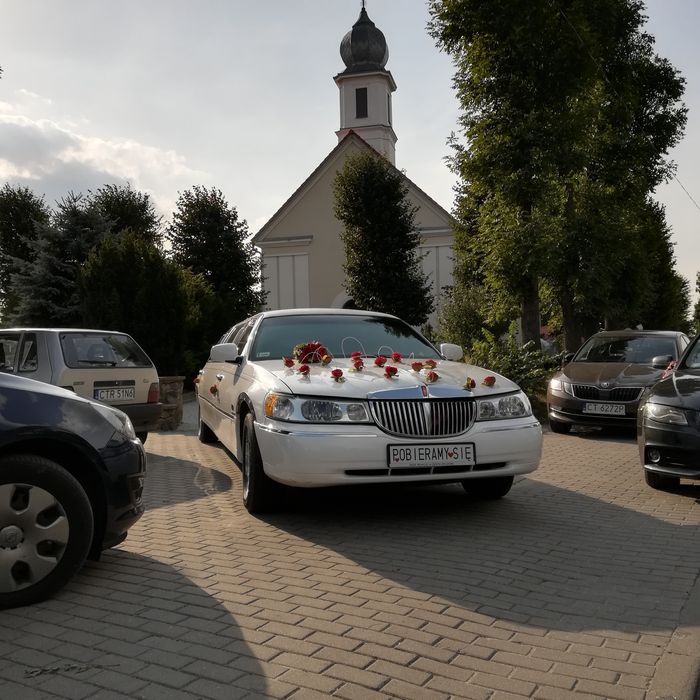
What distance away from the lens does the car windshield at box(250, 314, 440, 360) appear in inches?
273

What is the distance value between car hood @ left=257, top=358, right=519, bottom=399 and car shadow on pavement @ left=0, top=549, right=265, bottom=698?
1743 mm

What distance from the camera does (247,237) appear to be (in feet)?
114

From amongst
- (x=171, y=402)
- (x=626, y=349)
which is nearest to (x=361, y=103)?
(x=171, y=402)

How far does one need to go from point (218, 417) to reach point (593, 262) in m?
14.6

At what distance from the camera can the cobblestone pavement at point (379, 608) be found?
9.88 feet

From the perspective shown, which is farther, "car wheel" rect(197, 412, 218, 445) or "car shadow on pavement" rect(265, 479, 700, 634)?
"car wheel" rect(197, 412, 218, 445)

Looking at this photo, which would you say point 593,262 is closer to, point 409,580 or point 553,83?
point 553,83

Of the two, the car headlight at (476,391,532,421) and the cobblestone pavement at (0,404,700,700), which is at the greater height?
the car headlight at (476,391,532,421)

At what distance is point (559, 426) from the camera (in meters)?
11.7

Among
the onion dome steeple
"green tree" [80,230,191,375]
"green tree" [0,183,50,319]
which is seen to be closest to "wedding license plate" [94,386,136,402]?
"green tree" [80,230,191,375]

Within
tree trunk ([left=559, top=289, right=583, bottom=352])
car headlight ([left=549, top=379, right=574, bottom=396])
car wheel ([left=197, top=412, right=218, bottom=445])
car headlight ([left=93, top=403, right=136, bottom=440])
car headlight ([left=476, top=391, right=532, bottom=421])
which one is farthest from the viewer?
tree trunk ([left=559, top=289, right=583, bottom=352])

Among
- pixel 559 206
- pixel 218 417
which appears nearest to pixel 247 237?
pixel 559 206

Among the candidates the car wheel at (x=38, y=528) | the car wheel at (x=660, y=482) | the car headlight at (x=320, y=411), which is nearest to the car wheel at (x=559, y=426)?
the car wheel at (x=660, y=482)

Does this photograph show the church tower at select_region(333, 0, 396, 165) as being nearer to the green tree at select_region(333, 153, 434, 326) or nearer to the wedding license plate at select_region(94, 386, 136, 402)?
the green tree at select_region(333, 153, 434, 326)
